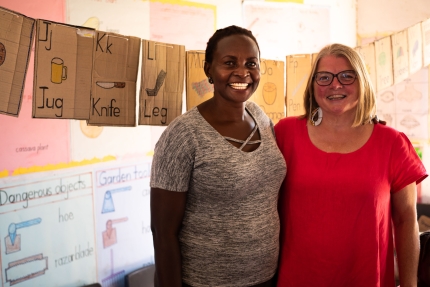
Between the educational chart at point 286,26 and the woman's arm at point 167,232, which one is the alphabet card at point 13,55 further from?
the educational chart at point 286,26

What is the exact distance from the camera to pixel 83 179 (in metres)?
2.37

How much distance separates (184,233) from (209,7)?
193 cm

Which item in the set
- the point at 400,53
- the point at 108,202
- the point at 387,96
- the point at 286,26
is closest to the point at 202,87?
the point at 108,202

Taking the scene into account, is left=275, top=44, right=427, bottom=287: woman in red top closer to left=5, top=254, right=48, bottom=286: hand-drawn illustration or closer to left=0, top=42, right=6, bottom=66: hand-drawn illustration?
left=0, top=42, right=6, bottom=66: hand-drawn illustration

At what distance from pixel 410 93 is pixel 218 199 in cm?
316

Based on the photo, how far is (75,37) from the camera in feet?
4.61

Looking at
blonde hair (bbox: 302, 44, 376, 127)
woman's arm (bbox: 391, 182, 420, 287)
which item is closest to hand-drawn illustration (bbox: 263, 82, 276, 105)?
blonde hair (bbox: 302, 44, 376, 127)

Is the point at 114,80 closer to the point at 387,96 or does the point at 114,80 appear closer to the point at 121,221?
the point at 121,221

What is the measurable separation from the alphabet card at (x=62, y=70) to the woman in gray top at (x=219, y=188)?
32 centimetres

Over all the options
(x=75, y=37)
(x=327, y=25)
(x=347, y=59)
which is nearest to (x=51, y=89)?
(x=75, y=37)

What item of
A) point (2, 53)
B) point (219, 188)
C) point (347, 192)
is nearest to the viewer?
point (2, 53)

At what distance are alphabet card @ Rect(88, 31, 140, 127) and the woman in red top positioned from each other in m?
0.58

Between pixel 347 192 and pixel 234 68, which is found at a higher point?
pixel 234 68

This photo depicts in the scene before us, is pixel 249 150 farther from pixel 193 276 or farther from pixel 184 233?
pixel 193 276
